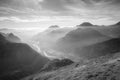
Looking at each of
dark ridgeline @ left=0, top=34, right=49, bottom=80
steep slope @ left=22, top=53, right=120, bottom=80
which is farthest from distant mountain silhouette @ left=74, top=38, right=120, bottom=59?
steep slope @ left=22, top=53, right=120, bottom=80

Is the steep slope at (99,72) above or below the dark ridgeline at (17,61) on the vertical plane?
below

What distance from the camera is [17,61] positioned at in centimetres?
5728

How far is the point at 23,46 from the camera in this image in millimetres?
68625

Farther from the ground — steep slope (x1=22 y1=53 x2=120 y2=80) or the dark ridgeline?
the dark ridgeline

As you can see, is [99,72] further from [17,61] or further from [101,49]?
[101,49]

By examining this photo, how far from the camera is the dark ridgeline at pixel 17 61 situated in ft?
154

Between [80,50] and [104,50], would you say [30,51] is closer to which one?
[80,50]

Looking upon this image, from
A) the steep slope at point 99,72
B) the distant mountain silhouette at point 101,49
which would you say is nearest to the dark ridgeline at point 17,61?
the steep slope at point 99,72

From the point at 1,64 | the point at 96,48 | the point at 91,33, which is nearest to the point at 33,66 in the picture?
the point at 1,64

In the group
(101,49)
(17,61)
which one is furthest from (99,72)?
(101,49)

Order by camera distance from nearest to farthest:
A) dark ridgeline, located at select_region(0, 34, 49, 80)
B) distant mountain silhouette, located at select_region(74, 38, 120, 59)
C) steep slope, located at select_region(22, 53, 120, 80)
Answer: steep slope, located at select_region(22, 53, 120, 80)
dark ridgeline, located at select_region(0, 34, 49, 80)
distant mountain silhouette, located at select_region(74, 38, 120, 59)

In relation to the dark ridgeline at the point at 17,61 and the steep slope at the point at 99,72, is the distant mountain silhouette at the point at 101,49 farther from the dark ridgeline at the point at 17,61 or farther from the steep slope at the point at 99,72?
the steep slope at the point at 99,72

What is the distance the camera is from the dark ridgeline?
47.0 meters

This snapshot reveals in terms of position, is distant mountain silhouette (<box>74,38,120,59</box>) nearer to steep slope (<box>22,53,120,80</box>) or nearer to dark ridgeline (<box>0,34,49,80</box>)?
dark ridgeline (<box>0,34,49,80</box>)
